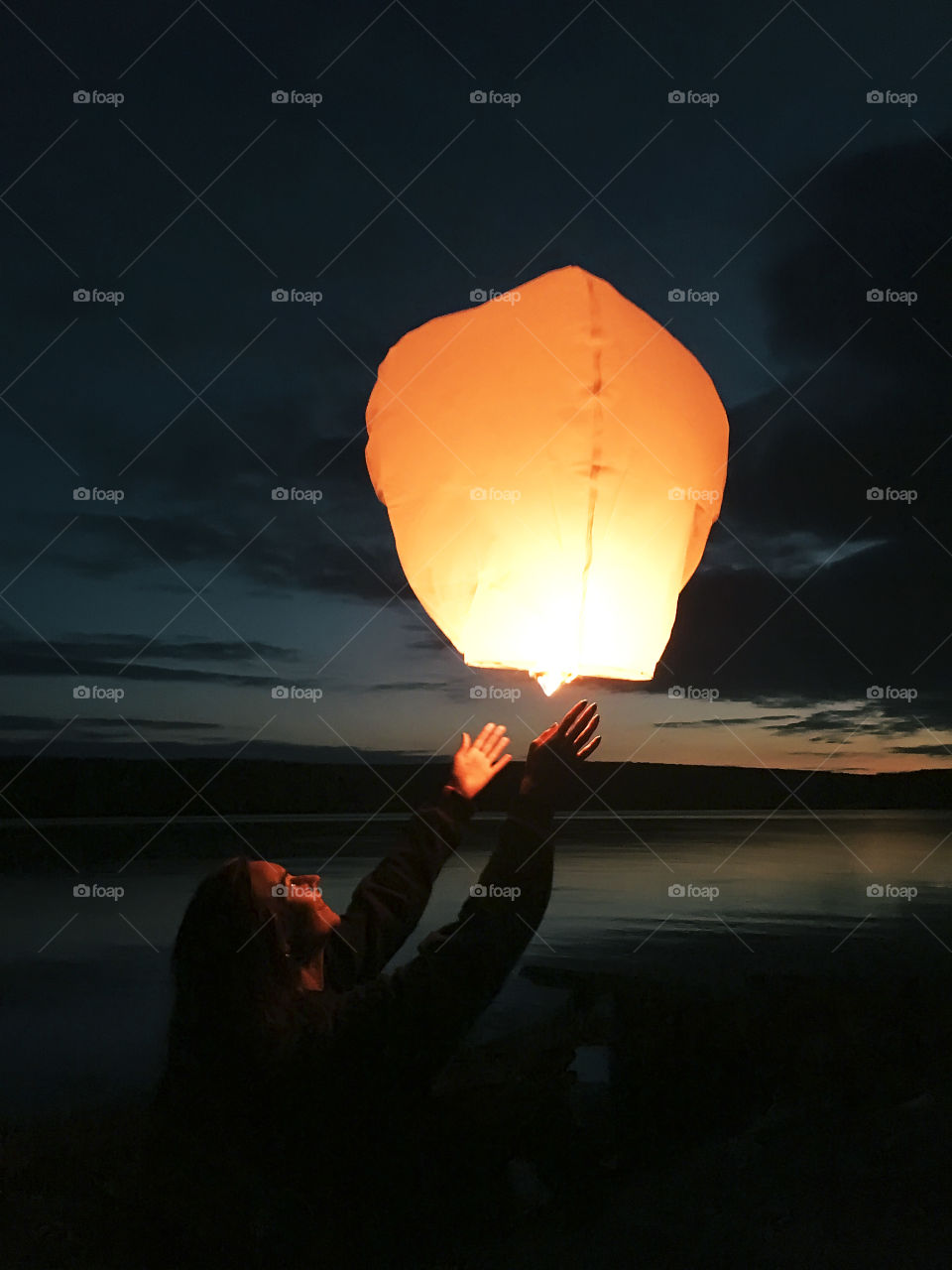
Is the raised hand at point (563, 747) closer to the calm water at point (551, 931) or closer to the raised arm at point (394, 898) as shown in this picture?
the raised arm at point (394, 898)

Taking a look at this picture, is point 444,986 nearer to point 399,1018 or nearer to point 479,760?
point 399,1018

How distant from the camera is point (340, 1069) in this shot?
139cm

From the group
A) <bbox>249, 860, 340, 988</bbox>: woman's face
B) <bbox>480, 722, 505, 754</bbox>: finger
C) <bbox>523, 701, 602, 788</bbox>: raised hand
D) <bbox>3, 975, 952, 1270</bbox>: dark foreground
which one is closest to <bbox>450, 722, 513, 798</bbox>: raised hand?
<bbox>480, 722, 505, 754</bbox>: finger

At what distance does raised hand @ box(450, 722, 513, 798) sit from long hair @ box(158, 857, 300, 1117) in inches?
15.5

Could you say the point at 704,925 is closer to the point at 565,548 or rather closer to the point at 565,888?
the point at 565,888

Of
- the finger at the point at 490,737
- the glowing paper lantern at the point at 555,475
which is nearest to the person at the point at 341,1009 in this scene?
the finger at the point at 490,737

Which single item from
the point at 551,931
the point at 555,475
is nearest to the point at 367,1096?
the point at 555,475

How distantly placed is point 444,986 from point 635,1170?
1.42m

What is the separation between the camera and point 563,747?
60.8 inches

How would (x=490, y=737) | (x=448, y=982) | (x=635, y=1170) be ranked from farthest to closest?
1. (x=635, y=1170)
2. (x=490, y=737)
3. (x=448, y=982)

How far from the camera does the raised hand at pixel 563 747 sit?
1.52m

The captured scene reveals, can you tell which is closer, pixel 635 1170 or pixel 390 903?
pixel 390 903

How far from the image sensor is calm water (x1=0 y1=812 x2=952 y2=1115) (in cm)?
469

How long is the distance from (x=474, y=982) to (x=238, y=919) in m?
0.35
